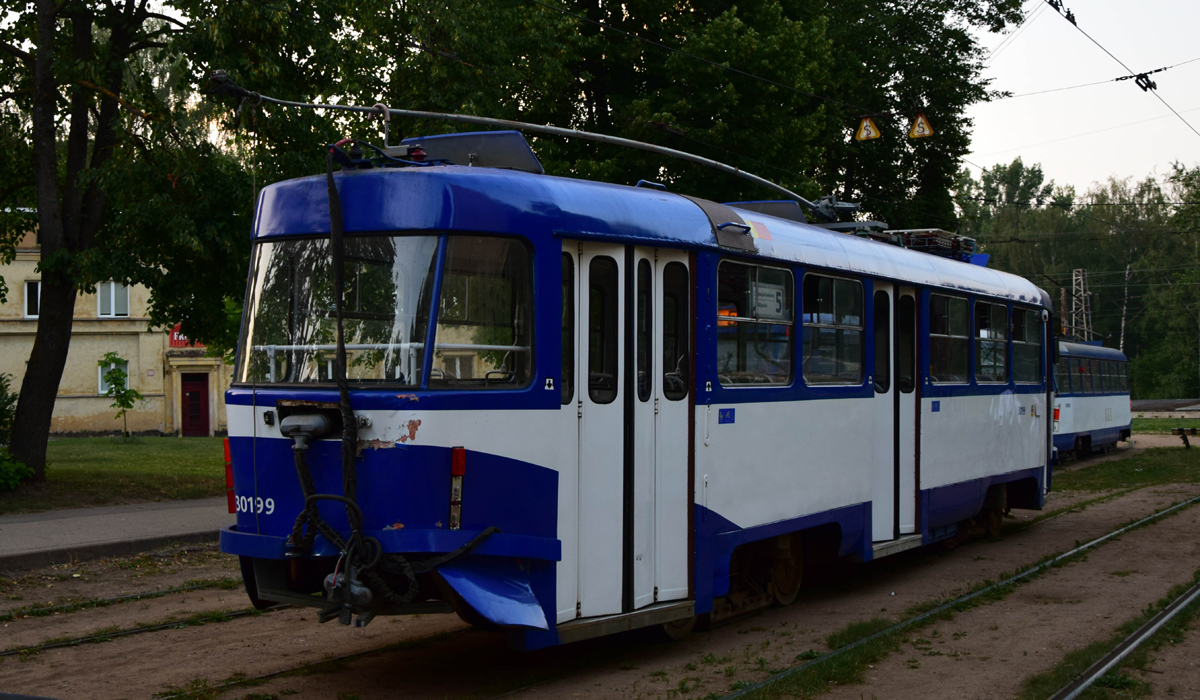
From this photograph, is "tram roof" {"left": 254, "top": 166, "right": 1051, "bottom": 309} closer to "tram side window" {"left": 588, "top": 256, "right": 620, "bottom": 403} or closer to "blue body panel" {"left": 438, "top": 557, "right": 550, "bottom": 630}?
"tram side window" {"left": 588, "top": 256, "right": 620, "bottom": 403}

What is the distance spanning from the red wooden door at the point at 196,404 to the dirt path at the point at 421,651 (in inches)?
1455

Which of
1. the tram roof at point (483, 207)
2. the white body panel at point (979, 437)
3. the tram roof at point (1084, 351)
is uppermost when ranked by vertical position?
the tram roof at point (483, 207)

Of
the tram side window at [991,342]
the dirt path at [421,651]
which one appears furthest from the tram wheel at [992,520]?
the dirt path at [421,651]

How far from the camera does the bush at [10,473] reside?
16122mm

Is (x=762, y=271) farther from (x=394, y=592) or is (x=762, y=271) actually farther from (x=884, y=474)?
(x=394, y=592)

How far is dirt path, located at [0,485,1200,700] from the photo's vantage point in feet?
Answer: 23.2

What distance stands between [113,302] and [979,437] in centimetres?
3944

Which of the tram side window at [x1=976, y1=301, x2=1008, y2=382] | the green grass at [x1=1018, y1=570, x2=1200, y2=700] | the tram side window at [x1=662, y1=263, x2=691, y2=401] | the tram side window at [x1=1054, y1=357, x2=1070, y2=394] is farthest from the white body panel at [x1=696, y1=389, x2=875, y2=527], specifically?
the tram side window at [x1=1054, y1=357, x2=1070, y2=394]

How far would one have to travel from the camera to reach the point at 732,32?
21844mm

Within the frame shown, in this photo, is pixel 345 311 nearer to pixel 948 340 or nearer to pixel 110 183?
pixel 948 340

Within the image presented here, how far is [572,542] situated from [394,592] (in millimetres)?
1123

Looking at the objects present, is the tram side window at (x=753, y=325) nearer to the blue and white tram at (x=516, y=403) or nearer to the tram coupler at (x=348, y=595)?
the blue and white tram at (x=516, y=403)

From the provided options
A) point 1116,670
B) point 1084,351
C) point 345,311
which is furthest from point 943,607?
point 1084,351

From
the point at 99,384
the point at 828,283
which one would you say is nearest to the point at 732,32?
the point at 828,283
